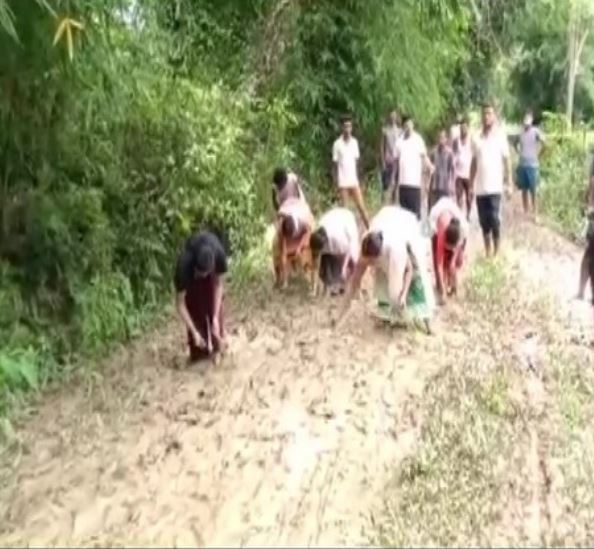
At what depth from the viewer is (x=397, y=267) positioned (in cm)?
868

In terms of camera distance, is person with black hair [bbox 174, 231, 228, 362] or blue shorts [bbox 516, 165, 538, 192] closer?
person with black hair [bbox 174, 231, 228, 362]

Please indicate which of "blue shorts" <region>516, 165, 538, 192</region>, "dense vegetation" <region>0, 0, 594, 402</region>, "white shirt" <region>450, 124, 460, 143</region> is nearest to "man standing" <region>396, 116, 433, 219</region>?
"dense vegetation" <region>0, 0, 594, 402</region>

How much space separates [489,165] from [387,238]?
343 centimetres

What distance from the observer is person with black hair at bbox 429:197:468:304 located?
973 cm

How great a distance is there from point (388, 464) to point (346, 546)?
3.76ft

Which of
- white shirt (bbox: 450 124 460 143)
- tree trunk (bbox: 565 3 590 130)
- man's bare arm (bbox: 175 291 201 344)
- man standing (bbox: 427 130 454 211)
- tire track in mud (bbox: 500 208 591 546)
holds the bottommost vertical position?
tire track in mud (bbox: 500 208 591 546)

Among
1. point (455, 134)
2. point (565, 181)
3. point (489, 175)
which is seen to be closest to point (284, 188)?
point (489, 175)

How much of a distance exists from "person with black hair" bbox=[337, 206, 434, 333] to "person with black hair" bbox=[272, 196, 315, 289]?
0.96 m

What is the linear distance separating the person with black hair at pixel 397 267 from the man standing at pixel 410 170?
3.57 meters

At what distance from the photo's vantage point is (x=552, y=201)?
18125 mm

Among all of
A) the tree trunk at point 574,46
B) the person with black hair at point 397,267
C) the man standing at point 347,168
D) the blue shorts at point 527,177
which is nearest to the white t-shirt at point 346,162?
the man standing at point 347,168

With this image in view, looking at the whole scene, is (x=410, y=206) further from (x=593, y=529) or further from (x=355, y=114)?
(x=593, y=529)

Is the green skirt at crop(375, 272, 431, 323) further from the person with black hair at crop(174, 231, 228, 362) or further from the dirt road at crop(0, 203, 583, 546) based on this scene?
the person with black hair at crop(174, 231, 228, 362)

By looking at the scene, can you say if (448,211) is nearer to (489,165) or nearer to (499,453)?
(489,165)
